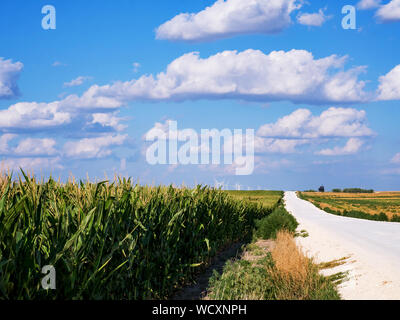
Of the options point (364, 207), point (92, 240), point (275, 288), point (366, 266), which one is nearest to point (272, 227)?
point (366, 266)

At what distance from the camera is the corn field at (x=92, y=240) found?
4.59 metres

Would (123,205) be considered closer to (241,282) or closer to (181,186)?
(241,282)

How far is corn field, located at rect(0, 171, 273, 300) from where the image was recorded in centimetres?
459

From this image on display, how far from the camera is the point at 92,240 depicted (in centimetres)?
532

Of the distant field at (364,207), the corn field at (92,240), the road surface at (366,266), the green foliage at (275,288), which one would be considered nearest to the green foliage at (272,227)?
the road surface at (366,266)

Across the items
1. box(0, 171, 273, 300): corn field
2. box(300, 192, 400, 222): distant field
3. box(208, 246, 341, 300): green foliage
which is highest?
box(0, 171, 273, 300): corn field

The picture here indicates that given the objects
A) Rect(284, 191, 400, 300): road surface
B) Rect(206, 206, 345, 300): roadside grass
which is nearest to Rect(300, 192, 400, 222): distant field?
Rect(284, 191, 400, 300): road surface

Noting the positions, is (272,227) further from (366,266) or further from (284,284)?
(284,284)

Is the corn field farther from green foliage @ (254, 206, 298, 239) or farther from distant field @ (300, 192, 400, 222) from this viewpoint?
distant field @ (300, 192, 400, 222)

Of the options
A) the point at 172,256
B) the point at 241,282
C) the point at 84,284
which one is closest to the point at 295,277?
the point at 241,282

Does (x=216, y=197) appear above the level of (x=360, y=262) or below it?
above

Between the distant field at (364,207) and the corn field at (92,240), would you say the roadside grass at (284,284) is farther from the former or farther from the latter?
the distant field at (364,207)
